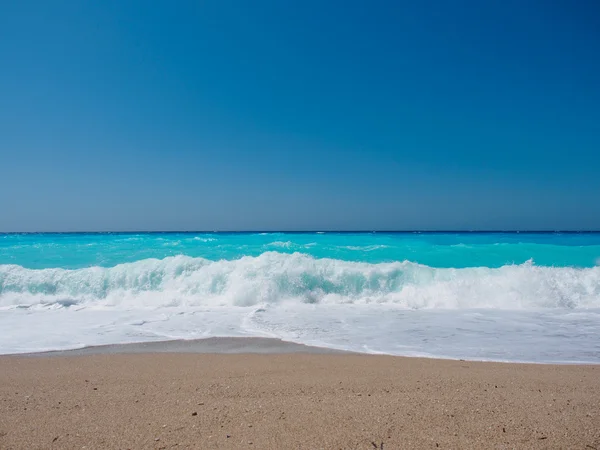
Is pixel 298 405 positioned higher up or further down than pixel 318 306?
higher up

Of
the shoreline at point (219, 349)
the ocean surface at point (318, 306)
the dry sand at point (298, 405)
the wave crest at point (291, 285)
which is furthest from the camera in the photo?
the wave crest at point (291, 285)

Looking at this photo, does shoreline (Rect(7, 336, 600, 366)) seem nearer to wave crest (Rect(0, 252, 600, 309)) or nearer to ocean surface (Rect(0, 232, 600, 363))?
ocean surface (Rect(0, 232, 600, 363))

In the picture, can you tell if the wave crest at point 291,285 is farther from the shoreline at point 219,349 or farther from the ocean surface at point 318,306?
the shoreline at point 219,349

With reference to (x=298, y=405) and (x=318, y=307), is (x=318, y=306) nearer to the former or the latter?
(x=318, y=307)

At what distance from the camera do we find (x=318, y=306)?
32.9 feet

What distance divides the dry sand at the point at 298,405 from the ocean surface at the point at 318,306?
150cm

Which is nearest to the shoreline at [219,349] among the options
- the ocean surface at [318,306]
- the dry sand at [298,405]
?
the ocean surface at [318,306]

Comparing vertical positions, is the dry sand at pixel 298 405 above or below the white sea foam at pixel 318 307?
above

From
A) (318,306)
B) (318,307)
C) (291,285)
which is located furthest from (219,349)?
(291,285)

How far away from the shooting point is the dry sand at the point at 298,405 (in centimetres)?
252

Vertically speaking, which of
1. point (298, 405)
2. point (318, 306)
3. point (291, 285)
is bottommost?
point (318, 306)

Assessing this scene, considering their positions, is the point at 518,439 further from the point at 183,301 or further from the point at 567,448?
the point at 183,301

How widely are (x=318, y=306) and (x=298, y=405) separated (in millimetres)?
6958

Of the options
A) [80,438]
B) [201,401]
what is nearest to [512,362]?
[201,401]
